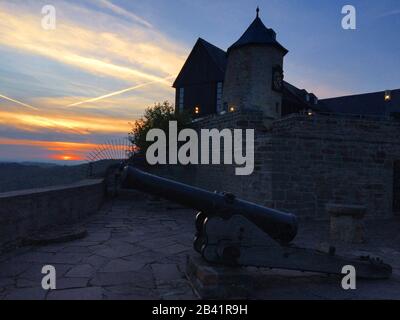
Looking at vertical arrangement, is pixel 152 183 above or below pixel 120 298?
above

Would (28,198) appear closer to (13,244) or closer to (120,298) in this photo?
(13,244)

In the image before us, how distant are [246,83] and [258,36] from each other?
3336 mm

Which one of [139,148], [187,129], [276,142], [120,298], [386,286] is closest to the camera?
[120,298]

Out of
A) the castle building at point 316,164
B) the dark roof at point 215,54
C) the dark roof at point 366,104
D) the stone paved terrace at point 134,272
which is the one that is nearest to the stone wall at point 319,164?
the castle building at point 316,164

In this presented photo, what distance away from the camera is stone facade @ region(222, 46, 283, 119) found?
76.2ft

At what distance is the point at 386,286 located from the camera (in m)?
4.28

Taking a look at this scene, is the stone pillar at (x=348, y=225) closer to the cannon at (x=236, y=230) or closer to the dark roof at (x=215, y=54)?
the cannon at (x=236, y=230)

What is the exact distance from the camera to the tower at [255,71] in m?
23.2

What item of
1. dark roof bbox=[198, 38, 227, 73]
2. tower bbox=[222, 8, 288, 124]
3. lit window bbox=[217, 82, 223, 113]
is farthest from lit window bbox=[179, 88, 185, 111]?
tower bbox=[222, 8, 288, 124]

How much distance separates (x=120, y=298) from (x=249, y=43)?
72.0ft

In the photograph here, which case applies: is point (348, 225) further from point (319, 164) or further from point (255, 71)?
point (255, 71)

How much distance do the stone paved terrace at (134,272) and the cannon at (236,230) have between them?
0.31m
